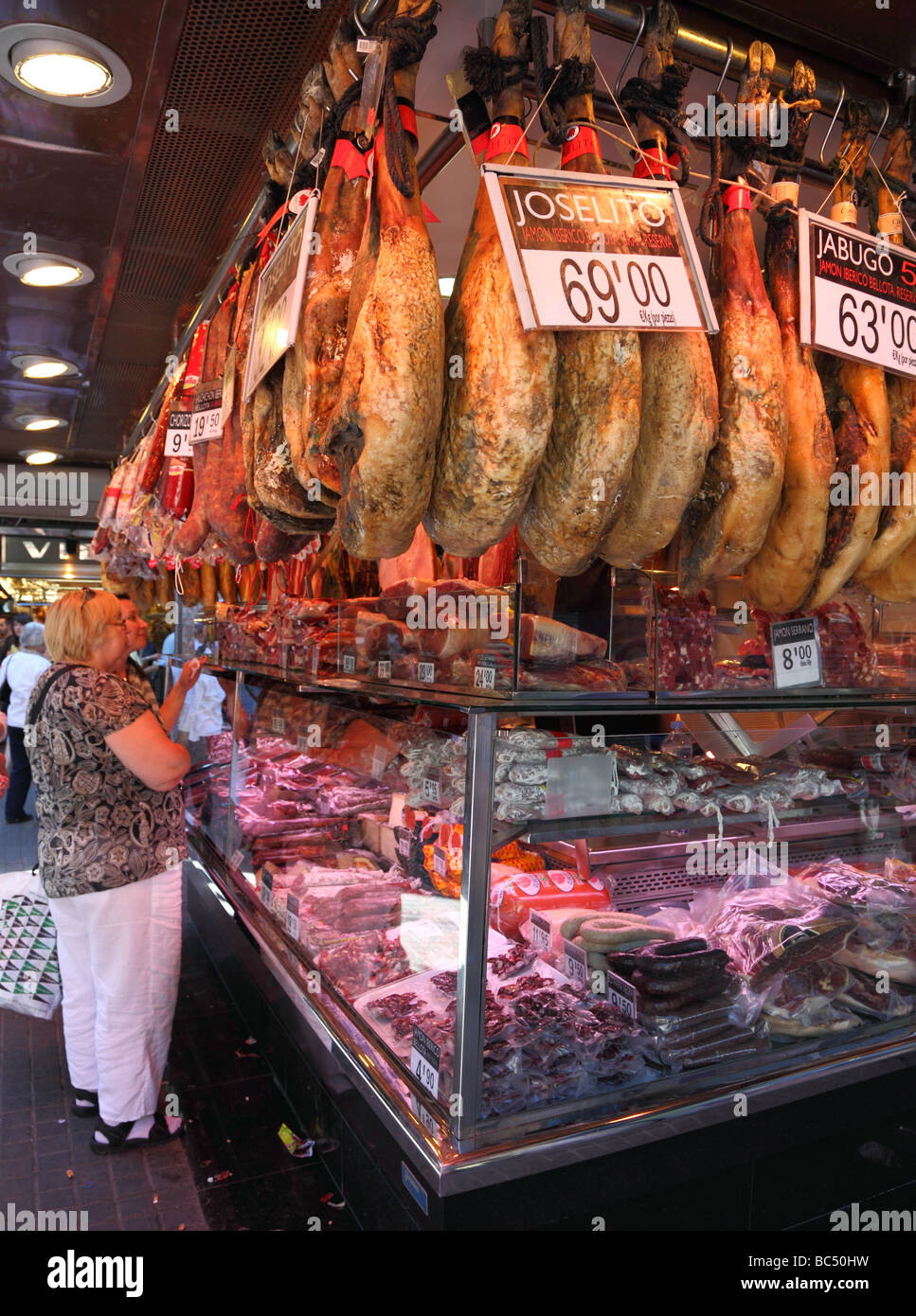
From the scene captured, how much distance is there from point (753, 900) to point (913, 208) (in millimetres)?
2074

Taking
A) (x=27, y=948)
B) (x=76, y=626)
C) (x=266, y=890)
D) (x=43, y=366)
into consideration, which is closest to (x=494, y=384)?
(x=76, y=626)

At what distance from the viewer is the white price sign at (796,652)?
Result: 2.41 m

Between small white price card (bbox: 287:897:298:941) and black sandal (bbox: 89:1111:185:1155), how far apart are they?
1005 mm

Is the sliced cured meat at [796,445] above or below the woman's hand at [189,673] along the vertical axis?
above

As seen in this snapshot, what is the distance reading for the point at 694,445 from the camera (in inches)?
60.6

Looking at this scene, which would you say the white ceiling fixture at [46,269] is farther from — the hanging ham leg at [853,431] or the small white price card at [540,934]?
the small white price card at [540,934]

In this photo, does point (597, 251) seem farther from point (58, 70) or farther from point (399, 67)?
point (58, 70)

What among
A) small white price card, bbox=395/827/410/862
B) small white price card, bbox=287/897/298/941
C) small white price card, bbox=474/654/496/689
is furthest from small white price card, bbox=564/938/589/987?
small white price card, bbox=287/897/298/941

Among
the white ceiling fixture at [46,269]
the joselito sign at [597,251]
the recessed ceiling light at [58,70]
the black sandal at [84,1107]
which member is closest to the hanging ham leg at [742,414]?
the joselito sign at [597,251]

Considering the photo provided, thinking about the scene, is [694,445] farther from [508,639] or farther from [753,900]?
[753,900]

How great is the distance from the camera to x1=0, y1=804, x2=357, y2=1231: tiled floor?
3.09 m

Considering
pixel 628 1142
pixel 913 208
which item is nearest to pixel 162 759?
pixel 628 1142

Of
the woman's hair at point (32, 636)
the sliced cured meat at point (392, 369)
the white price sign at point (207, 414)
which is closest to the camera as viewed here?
the sliced cured meat at point (392, 369)

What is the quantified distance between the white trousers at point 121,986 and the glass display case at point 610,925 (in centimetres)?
83
